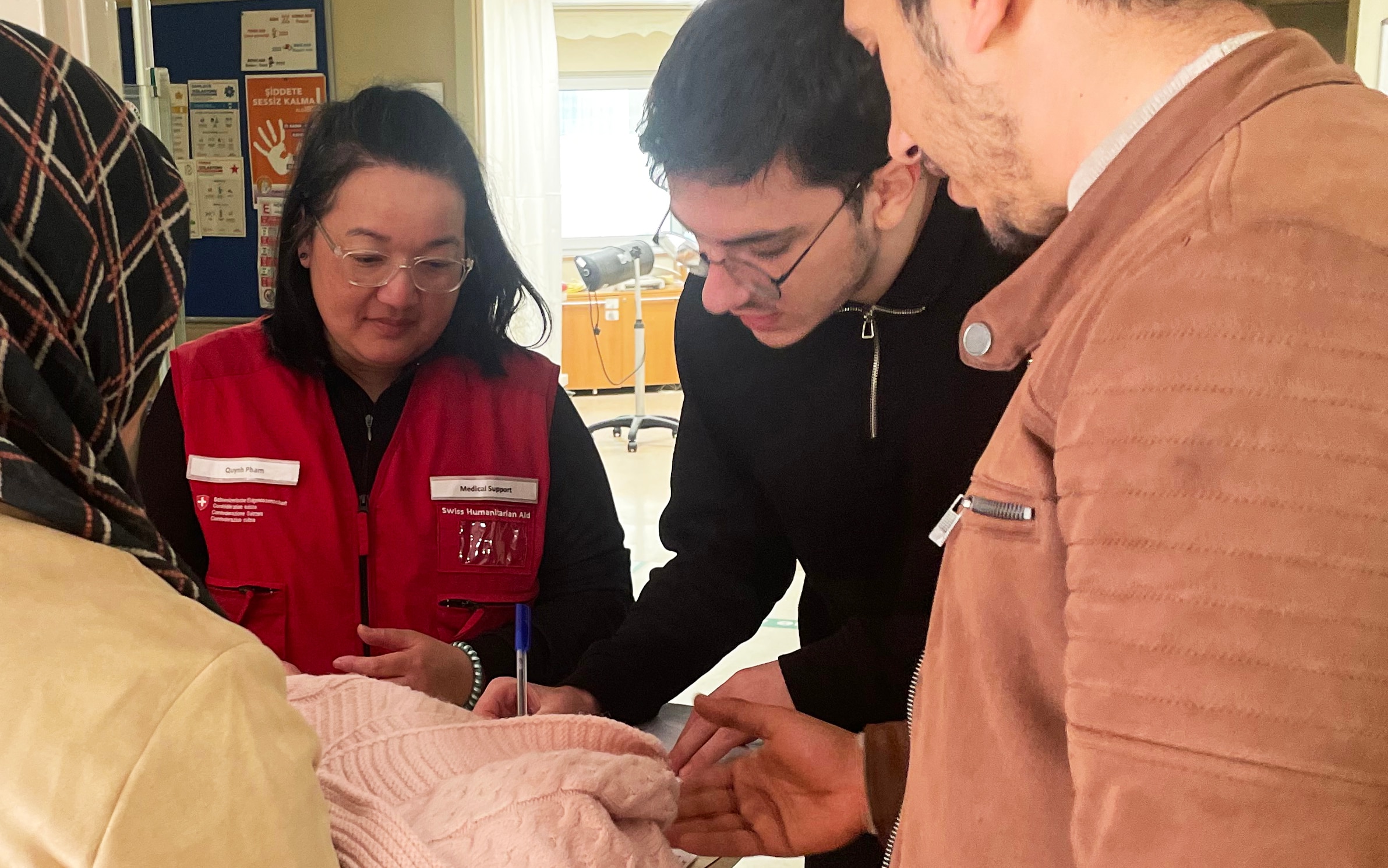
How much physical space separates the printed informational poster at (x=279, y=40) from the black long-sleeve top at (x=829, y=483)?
2652 mm

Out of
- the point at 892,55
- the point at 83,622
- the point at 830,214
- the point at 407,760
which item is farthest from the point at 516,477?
the point at 83,622

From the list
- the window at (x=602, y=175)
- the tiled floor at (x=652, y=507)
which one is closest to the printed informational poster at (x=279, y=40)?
the tiled floor at (x=652, y=507)

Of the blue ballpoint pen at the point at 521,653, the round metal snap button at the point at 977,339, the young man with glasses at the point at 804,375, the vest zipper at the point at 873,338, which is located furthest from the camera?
the vest zipper at the point at 873,338

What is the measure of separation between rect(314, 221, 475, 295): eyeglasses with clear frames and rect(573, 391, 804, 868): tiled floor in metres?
0.50

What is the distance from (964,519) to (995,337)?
5.1 inches

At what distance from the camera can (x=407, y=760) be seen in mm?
845

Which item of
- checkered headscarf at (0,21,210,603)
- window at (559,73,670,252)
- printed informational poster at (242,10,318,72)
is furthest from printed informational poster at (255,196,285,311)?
window at (559,73,670,252)

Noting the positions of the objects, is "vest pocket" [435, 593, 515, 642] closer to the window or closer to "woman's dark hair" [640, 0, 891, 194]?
"woman's dark hair" [640, 0, 891, 194]

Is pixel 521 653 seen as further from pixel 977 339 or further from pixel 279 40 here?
pixel 279 40

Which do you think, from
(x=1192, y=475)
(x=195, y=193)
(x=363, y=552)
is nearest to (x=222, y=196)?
(x=195, y=193)

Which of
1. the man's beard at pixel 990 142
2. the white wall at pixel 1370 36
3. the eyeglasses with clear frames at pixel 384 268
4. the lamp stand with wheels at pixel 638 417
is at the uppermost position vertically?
the white wall at pixel 1370 36

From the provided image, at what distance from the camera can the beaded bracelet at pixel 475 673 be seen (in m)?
1.39

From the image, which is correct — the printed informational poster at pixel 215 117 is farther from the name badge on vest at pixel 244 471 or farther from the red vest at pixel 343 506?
the name badge on vest at pixel 244 471

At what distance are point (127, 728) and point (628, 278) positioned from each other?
6.79m
